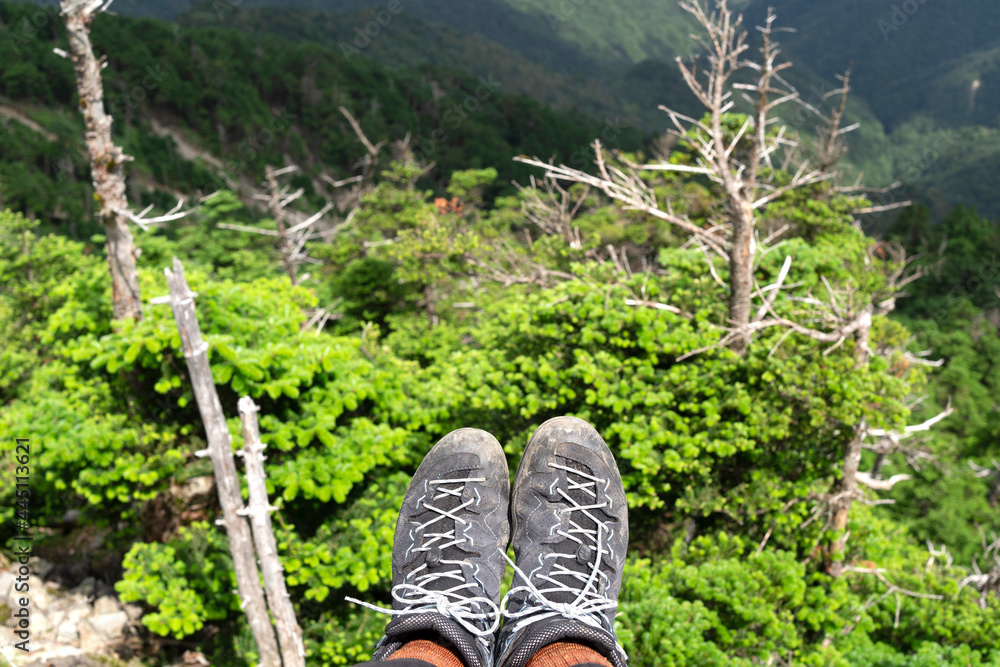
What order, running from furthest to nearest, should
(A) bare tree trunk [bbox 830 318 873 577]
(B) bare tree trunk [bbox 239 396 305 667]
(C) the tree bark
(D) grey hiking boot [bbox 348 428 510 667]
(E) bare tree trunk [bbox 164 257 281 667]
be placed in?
(C) the tree bark
(A) bare tree trunk [bbox 830 318 873 577]
(B) bare tree trunk [bbox 239 396 305 667]
(E) bare tree trunk [bbox 164 257 281 667]
(D) grey hiking boot [bbox 348 428 510 667]

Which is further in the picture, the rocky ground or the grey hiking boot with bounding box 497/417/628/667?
the rocky ground

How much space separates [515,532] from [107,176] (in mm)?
6298

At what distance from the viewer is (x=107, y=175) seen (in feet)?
21.0

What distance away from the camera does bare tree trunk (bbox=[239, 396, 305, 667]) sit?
15.4 ft

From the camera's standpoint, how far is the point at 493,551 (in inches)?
115

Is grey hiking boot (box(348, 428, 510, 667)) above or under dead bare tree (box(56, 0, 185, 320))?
under

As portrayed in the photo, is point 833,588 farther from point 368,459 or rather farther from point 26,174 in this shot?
point 26,174

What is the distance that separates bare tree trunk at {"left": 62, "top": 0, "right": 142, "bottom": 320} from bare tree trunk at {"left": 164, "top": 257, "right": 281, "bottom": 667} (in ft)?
7.36

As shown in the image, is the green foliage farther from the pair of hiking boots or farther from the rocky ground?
the pair of hiking boots

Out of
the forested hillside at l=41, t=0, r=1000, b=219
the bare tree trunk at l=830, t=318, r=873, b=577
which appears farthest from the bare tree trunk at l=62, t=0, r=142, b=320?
the forested hillside at l=41, t=0, r=1000, b=219

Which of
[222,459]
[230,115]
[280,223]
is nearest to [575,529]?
[222,459]

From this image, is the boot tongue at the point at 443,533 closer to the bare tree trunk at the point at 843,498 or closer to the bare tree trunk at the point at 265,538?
the bare tree trunk at the point at 265,538

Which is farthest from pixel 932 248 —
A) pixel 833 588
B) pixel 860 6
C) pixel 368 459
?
pixel 860 6

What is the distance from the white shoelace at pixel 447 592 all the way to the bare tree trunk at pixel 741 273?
14.9ft
